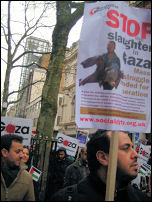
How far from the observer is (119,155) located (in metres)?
2.89

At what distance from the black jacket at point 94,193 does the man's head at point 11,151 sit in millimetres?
757

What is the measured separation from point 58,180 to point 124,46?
5618 mm

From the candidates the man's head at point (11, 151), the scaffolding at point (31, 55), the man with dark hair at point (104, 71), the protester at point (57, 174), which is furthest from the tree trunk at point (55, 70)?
the scaffolding at point (31, 55)

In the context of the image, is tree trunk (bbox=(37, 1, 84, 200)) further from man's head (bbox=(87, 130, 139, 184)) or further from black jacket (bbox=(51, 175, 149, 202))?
black jacket (bbox=(51, 175, 149, 202))

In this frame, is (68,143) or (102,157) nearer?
(102,157)

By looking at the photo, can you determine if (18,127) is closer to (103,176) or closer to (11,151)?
(11,151)

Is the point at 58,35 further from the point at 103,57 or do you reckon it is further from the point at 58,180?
the point at 103,57

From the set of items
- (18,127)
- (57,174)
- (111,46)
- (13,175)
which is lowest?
(57,174)

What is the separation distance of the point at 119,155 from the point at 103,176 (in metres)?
0.27

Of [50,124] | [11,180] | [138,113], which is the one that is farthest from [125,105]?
[50,124]

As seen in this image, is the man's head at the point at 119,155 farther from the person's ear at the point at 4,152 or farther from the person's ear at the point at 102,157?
the person's ear at the point at 4,152

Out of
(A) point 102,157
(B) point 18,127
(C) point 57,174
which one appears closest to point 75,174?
(C) point 57,174

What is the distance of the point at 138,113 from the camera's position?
306 cm

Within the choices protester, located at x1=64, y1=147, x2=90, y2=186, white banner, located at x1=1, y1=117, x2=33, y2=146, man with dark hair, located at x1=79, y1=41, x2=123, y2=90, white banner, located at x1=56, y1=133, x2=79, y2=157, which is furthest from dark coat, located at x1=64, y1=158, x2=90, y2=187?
man with dark hair, located at x1=79, y1=41, x2=123, y2=90
